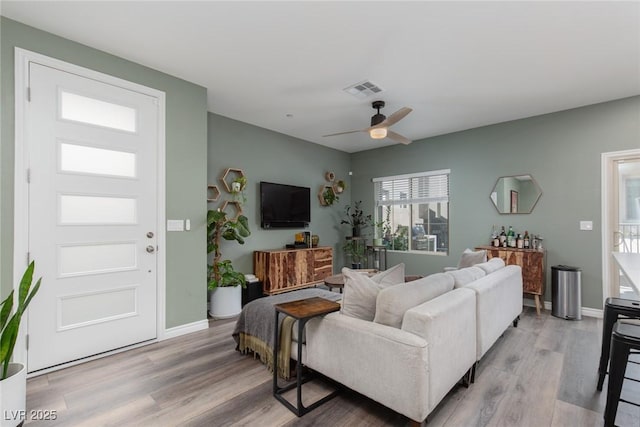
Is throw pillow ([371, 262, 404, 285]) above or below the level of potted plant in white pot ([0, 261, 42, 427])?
above

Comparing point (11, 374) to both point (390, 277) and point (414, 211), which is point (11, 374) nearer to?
point (390, 277)

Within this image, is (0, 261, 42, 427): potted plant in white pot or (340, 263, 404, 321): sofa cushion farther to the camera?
(340, 263, 404, 321): sofa cushion

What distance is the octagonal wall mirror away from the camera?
14.5 feet

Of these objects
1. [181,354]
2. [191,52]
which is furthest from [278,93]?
[181,354]

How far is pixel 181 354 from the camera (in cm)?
277

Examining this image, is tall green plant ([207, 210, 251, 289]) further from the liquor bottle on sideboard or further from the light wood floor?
the liquor bottle on sideboard

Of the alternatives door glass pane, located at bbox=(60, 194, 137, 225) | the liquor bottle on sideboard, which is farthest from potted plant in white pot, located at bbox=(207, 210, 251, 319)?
the liquor bottle on sideboard

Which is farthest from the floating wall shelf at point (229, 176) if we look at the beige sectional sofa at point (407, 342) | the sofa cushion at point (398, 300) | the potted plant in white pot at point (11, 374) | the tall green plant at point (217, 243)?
the sofa cushion at point (398, 300)

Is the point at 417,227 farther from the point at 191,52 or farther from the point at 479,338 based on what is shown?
the point at 191,52

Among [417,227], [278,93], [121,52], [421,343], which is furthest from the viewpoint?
[417,227]

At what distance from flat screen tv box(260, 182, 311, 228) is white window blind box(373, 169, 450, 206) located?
1647 millimetres

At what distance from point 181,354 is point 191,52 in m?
2.82

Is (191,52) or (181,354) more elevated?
(191,52)

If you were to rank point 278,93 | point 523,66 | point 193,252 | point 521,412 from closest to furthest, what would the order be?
point 521,412, point 523,66, point 193,252, point 278,93
